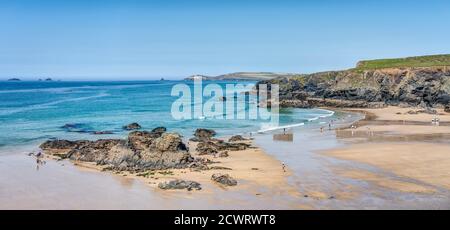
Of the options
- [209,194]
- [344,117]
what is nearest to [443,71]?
[344,117]

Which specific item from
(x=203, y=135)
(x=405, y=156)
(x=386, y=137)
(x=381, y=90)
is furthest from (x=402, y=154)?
(x=381, y=90)

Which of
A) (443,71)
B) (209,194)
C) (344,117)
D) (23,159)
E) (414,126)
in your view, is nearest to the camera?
(209,194)

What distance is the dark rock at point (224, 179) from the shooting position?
2994cm

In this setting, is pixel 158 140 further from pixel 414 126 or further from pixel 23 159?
pixel 414 126

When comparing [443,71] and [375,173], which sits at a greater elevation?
[443,71]

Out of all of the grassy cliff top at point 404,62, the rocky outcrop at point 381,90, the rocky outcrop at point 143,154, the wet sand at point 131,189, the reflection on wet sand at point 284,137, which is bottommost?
the wet sand at point 131,189

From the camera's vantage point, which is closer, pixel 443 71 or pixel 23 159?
pixel 23 159

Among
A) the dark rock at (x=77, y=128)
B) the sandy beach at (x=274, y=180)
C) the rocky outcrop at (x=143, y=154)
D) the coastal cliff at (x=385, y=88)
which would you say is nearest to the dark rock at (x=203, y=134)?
the sandy beach at (x=274, y=180)

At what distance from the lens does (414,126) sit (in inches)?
2397

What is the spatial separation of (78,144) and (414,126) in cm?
4060

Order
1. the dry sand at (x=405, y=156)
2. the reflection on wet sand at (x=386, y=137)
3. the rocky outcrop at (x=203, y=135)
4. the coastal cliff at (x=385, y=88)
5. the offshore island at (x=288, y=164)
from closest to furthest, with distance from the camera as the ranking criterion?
the offshore island at (x=288, y=164) → the dry sand at (x=405, y=156) → the reflection on wet sand at (x=386, y=137) → the rocky outcrop at (x=203, y=135) → the coastal cliff at (x=385, y=88)

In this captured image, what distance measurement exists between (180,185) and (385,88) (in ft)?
257

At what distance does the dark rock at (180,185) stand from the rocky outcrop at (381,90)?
6906 cm

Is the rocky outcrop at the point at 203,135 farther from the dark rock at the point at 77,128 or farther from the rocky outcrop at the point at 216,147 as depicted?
the dark rock at the point at 77,128
